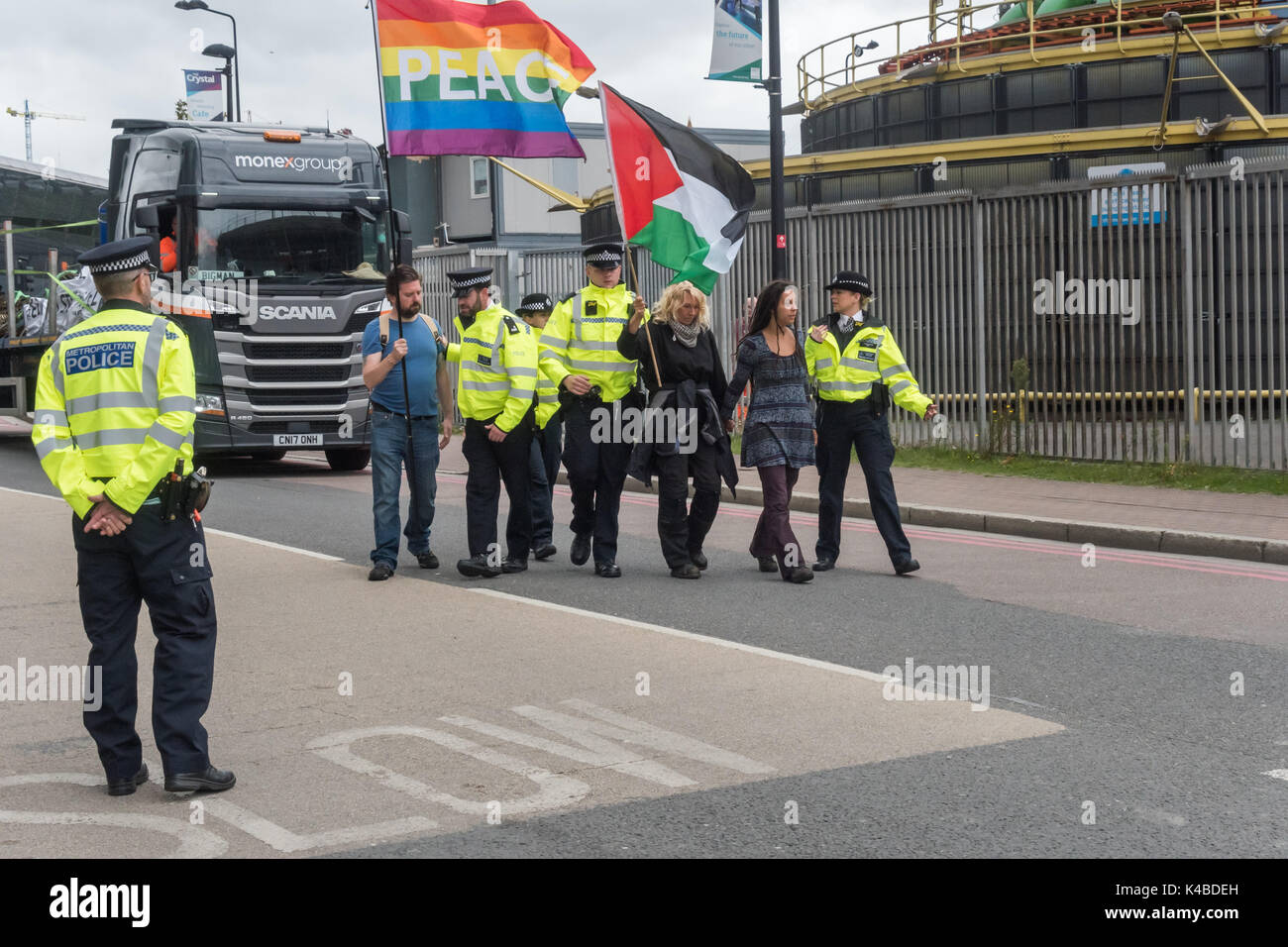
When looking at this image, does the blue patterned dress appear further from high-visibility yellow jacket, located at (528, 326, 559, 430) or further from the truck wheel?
the truck wheel

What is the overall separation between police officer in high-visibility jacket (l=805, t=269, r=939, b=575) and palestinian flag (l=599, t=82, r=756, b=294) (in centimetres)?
88

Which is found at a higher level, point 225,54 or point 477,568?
point 225,54

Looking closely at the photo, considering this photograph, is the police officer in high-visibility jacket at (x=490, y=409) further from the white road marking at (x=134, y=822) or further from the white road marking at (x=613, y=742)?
the white road marking at (x=134, y=822)

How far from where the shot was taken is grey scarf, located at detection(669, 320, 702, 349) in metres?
9.91

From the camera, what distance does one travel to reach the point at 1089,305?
16453 millimetres

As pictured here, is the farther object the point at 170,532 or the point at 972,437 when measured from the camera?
the point at 972,437

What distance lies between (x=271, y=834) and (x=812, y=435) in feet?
19.1

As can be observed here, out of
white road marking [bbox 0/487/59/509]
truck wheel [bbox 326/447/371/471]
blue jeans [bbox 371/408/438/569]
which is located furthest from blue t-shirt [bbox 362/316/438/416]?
truck wheel [bbox 326/447/371/471]

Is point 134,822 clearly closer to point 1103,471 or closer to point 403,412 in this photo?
point 403,412

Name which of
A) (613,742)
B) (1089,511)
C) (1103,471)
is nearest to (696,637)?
(613,742)

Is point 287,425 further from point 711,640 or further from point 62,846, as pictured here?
point 62,846

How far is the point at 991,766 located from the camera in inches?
221

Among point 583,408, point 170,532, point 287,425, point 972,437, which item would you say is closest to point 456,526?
point 583,408

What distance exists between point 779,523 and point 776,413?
2.36ft
